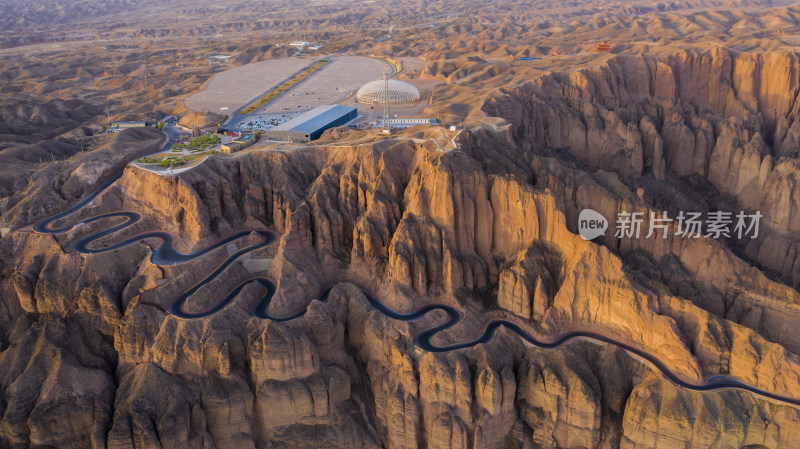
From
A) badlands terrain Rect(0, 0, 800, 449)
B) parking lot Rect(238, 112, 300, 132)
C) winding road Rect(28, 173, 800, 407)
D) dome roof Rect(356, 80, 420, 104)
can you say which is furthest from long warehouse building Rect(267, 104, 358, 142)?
winding road Rect(28, 173, 800, 407)

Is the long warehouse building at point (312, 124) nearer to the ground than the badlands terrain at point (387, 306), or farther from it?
farther from it

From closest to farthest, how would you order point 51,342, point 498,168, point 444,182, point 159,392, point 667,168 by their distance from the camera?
point 159,392 → point 51,342 → point 444,182 → point 498,168 → point 667,168

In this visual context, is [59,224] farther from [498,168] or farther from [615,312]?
[615,312]

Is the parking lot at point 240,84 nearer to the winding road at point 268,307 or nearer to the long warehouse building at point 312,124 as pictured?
the long warehouse building at point 312,124

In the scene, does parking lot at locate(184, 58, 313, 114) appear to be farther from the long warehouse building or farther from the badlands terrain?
the badlands terrain

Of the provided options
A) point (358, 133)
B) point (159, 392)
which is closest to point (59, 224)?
point (159, 392)

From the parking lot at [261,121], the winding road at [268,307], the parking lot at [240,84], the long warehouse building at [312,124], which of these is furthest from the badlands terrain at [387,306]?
the parking lot at [240,84]
